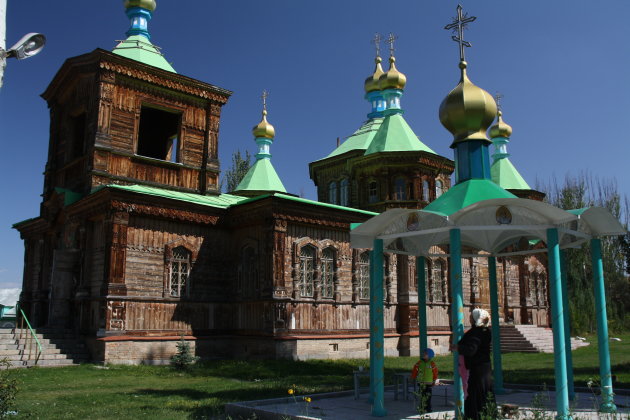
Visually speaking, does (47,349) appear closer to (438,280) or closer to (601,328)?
(601,328)

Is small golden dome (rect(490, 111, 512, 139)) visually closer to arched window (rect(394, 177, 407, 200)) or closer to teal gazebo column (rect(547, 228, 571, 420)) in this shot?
arched window (rect(394, 177, 407, 200))

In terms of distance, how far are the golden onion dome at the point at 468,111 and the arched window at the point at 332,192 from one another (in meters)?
16.7

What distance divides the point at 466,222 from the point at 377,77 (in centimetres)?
2202

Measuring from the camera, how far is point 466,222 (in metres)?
8.34

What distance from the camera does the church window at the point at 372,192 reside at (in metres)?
23.8

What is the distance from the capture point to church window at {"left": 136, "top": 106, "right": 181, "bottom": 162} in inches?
903

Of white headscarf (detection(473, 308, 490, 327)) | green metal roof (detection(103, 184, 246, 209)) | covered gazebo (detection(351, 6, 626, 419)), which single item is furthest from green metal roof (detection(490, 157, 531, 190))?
white headscarf (detection(473, 308, 490, 327))

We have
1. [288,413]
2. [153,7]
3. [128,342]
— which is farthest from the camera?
[153,7]

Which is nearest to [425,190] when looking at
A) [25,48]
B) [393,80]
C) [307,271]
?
[393,80]

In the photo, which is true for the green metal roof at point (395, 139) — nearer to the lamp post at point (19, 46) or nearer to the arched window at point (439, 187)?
the arched window at point (439, 187)

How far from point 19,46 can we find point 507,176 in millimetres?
28139

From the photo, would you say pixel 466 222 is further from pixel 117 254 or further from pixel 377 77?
pixel 377 77

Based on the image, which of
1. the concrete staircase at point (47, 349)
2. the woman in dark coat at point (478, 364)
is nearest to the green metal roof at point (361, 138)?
the concrete staircase at point (47, 349)

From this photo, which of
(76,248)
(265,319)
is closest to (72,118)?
(76,248)
